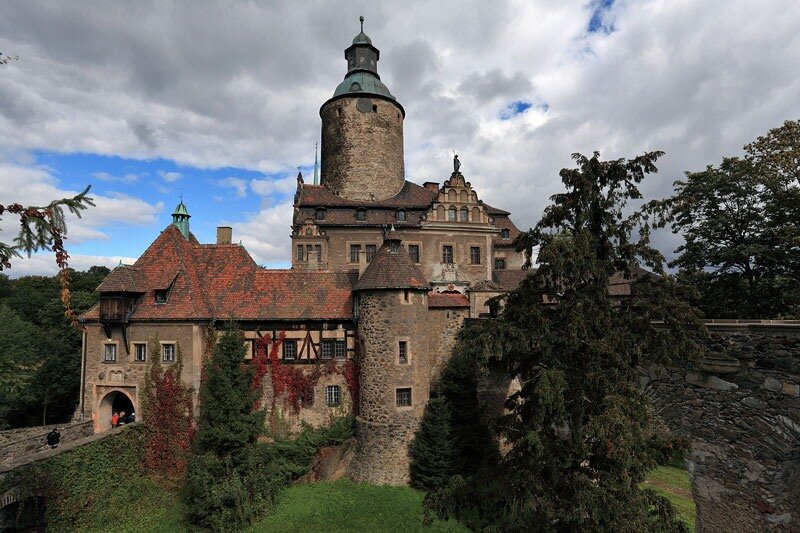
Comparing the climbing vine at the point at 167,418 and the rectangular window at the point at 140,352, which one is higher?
the rectangular window at the point at 140,352

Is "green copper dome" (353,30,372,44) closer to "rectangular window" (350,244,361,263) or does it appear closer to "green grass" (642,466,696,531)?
"rectangular window" (350,244,361,263)

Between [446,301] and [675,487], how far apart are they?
48.7 feet

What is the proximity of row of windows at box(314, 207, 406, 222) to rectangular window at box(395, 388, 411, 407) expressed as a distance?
13.4 m

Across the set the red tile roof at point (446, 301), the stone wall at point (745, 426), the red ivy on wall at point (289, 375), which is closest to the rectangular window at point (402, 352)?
the red ivy on wall at point (289, 375)

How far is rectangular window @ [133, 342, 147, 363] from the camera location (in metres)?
19.6

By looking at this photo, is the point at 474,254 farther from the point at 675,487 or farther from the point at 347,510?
the point at 347,510

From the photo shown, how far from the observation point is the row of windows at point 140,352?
63.8 ft

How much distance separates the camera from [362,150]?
31516mm

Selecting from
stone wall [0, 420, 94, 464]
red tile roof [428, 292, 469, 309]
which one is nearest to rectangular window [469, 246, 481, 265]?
red tile roof [428, 292, 469, 309]

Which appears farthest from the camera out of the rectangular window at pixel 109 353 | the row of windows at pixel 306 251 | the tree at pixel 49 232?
the row of windows at pixel 306 251

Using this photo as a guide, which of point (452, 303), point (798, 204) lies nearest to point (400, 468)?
point (452, 303)

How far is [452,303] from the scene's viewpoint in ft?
69.7

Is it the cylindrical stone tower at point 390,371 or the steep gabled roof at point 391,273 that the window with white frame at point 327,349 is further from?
the steep gabled roof at point 391,273

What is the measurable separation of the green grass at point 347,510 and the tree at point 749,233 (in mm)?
14092
